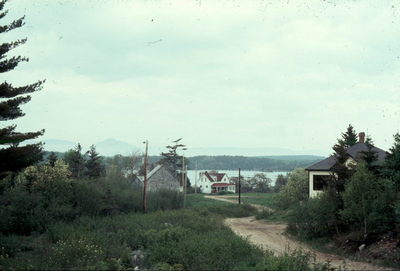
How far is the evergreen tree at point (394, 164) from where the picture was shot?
18.0 meters

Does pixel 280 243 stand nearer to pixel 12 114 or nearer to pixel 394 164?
pixel 394 164

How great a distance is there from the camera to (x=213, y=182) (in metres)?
86.1

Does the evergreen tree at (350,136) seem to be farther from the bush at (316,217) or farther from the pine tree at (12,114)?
the pine tree at (12,114)

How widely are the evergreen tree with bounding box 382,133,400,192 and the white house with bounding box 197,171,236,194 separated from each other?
67.6 m

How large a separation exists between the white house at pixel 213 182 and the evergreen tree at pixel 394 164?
2663 inches

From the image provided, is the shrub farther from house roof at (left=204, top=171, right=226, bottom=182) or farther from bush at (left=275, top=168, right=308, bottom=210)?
house roof at (left=204, top=171, right=226, bottom=182)

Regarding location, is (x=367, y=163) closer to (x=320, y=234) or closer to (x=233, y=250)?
(x=320, y=234)

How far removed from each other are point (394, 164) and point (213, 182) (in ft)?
226

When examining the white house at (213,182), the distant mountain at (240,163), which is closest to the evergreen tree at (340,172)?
the white house at (213,182)

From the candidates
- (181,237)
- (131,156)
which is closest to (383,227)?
(181,237)

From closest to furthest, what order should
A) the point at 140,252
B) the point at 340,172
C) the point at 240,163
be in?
the point at 140,252
the point at 340,172
the point at 240,163

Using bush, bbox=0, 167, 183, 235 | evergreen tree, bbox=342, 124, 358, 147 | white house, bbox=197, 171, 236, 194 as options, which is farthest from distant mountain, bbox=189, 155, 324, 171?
bush, bbox=0, 167, 183, 235

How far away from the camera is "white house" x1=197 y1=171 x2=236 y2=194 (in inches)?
3379

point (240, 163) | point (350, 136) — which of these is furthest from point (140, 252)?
point (240, 163)
